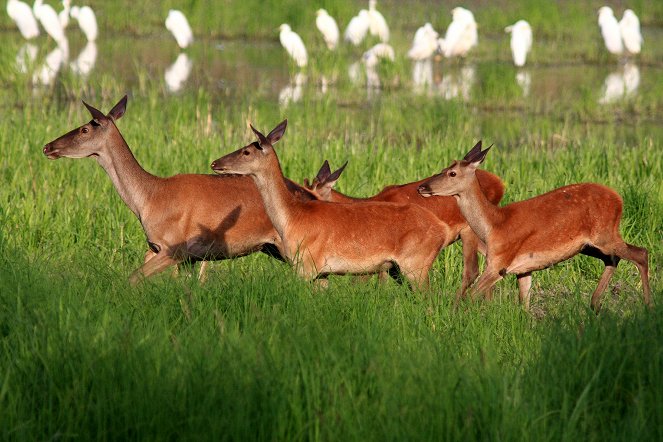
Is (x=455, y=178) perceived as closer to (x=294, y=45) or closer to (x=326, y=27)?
(x=294, y=45)

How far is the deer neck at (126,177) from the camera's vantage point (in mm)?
7992

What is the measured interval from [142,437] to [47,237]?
15.0 ft

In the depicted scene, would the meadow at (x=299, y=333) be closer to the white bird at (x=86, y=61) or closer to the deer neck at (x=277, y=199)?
the deer neck at (x=277, y=199)

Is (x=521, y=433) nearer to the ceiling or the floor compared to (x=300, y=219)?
nearer to the floor

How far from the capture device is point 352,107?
18141 millimetres

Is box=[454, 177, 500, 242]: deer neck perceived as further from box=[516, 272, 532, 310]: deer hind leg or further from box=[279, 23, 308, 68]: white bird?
box=[279, 23, 308, 68]: white bird

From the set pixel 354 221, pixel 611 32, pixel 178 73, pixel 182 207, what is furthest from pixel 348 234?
pixel 611 32

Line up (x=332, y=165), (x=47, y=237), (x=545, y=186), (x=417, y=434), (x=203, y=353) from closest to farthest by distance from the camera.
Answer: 1. (x=417, y=434)
2. (x=203, y=353)
3. (x=47, y=237)
4. (x=545, y=186)
5. (x=332, y=165)

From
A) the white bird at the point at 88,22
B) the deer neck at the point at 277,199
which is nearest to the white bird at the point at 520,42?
the white bird at the point at 88,22

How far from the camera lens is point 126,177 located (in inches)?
316

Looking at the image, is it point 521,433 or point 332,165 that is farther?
point 332,165

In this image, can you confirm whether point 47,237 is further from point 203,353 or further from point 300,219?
point 203,353

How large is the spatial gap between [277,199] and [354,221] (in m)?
0.50

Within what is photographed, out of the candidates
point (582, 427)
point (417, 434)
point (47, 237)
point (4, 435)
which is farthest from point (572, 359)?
point (47, 237)
